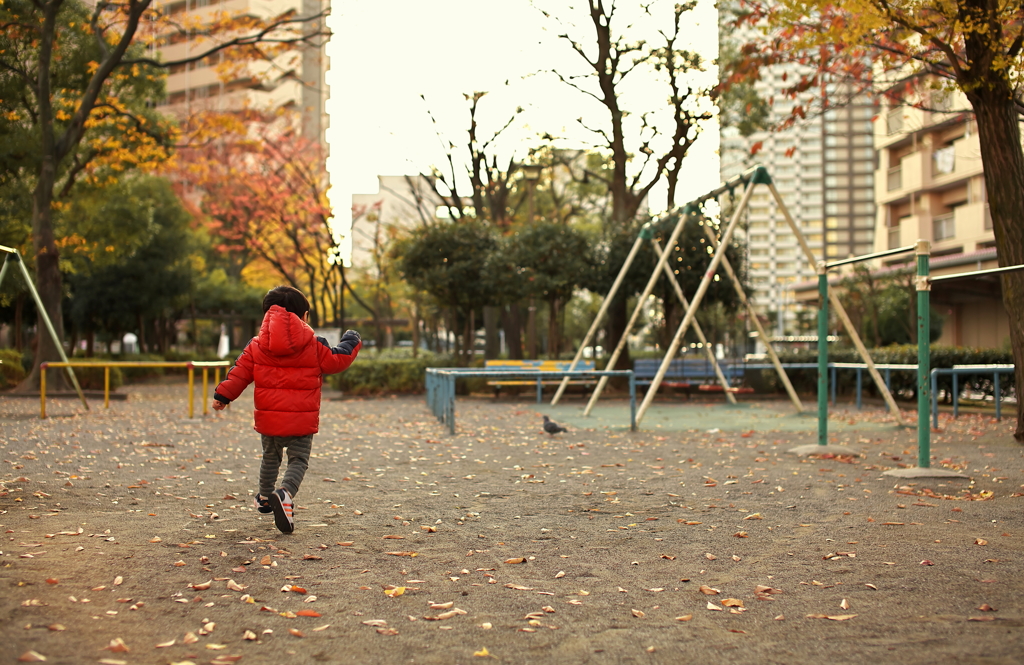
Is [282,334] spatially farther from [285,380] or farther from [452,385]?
[452,385]

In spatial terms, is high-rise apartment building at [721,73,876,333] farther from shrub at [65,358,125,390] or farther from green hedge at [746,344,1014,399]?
shrub at [65,358,125,390]

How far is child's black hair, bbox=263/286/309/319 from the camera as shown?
5434 millimetres

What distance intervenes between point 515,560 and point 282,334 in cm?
183

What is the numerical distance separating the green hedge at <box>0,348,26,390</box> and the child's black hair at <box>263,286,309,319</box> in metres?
16.9

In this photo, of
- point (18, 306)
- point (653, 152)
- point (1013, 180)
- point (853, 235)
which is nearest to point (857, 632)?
point (1013, 180)

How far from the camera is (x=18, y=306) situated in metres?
28.3

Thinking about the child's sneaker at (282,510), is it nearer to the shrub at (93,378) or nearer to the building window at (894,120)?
the shrub at (93,378)

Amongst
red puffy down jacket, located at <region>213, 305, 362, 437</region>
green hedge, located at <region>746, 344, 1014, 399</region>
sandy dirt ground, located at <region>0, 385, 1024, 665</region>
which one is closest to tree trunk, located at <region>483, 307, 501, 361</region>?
green hedge, located at <region>746, 344, 1014, 399</region>

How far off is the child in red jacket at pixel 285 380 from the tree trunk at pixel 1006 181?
7481 millimetres

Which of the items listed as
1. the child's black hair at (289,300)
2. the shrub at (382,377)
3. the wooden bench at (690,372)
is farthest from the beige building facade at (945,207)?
the child's black hair at (289,300)

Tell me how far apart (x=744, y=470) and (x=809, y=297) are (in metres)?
34.5

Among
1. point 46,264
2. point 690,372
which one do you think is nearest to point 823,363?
point 690,372

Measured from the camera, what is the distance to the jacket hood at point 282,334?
209 inches

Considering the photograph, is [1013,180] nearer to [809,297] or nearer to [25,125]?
[25,125]
